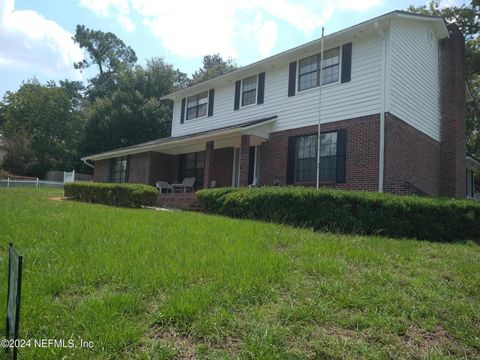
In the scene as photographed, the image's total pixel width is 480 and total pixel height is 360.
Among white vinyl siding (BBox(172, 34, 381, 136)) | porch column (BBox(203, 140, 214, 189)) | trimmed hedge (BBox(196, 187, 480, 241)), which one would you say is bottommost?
trimmed hedge (BBox(196, 187, 480, 241))

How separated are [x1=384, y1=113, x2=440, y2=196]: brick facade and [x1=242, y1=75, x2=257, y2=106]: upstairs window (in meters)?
6.18

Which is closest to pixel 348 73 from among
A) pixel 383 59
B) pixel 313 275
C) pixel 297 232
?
pixel 383 59

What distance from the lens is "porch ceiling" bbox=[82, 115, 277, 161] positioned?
14.9 m

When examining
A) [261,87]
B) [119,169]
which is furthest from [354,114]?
[119,169]

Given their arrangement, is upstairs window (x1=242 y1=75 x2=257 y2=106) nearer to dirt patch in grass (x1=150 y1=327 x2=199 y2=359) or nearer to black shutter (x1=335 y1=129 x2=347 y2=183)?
black shutter (x1=335 y1=129 x2=347 y2=183)

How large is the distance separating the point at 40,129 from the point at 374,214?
41.0 metres

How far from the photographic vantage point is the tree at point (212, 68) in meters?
41.3

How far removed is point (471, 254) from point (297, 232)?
307cm

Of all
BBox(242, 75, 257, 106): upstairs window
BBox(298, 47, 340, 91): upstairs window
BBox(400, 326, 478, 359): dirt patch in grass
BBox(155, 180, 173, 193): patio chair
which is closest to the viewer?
→ BBox(400, 326, 478, 359): dirt patch in grass

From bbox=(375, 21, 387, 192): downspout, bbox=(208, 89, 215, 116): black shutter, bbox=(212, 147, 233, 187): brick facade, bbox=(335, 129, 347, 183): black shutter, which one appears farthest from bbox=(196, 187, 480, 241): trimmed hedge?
bbox=(208, 89, 215, 116): black shutter

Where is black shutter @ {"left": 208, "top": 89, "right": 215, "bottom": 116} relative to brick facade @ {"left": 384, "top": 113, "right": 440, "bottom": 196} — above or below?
above

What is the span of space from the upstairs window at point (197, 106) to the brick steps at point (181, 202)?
207 inches

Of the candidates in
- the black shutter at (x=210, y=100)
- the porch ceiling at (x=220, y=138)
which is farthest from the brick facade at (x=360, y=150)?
the black shutter at (x=210, y=100)

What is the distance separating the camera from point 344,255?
6125mm
